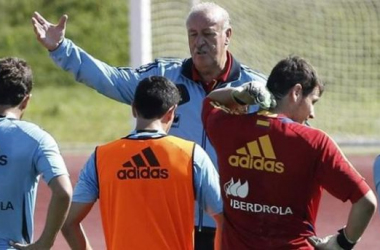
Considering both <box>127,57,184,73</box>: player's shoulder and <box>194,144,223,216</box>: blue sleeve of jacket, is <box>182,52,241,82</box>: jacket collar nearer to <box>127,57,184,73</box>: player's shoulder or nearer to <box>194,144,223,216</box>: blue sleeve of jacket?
<box>127,57,184,73</box>: player's shoulder

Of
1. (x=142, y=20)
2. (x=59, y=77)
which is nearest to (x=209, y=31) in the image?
(x=142, y=20)

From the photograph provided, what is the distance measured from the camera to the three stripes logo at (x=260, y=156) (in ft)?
18.5

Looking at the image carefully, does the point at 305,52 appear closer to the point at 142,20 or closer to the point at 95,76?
the point at 142,20

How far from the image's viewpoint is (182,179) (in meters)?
5.78

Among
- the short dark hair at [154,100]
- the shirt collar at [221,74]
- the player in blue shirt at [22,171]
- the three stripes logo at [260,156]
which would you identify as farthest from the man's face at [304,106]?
the shirt collar at [221,74]

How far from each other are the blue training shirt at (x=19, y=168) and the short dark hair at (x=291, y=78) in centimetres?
119

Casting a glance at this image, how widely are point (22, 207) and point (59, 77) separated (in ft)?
59.4

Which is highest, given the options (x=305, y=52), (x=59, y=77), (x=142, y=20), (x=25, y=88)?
(x=25, y=88)

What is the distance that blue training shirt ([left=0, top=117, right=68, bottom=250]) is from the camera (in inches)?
235

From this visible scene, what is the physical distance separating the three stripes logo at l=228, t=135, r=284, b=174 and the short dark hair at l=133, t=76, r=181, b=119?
1.49 feet

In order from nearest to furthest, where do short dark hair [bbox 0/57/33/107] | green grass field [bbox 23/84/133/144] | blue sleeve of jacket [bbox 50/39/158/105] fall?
short dark hair [bbox 0/57/33/107] → blue sleeve of jacket [bbox 50/39/158/105] → green grass field [bbox 23/84/133/144]

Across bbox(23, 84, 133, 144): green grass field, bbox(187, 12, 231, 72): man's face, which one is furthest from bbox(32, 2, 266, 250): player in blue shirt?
bbox(23, 84, 133, 144): green grass field

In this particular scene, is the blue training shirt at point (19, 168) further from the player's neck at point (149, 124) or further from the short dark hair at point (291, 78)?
the short dark hair at point (291, 78)

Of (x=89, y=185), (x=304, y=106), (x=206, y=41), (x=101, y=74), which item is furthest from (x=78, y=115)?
(x=304, y=106)
